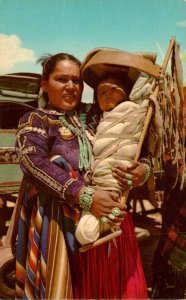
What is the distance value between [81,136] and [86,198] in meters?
0.37

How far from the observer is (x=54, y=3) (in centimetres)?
214

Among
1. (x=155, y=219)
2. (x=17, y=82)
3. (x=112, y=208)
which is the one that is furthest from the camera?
(x=155, y=219)

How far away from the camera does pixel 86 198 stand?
1648 mm

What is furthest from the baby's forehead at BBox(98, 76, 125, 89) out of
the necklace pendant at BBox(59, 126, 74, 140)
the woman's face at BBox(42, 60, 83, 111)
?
the necklace pendant at BBox(59, 126, 74, 140)

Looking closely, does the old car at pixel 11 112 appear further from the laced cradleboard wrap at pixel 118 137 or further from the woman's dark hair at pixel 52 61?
the laced cradleboard wrap at pixel 118 137

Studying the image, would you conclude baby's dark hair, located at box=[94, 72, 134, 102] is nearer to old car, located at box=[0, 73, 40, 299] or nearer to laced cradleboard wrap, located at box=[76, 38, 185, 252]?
laced cradleboard wrap, located at box=[76, 38, 185, 252]

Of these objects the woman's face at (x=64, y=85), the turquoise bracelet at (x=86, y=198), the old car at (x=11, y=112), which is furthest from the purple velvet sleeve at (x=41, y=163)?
the old car at (x=11, y=112)

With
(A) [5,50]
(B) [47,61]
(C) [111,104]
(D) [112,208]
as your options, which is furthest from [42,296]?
(A) [5,50]

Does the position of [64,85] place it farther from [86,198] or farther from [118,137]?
[86,198]

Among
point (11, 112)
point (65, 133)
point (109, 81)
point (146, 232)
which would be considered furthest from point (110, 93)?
point (146, 232)

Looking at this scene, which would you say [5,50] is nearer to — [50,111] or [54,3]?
[54,3]

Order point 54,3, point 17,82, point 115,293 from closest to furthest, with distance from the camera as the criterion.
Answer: point 115,293 → point 54,3 → point 17,82

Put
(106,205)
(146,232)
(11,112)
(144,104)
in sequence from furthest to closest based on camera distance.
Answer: (146,232) < (11,112) < (144,104) < (106,205)

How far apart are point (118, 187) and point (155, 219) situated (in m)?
3.83
